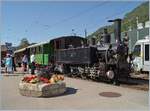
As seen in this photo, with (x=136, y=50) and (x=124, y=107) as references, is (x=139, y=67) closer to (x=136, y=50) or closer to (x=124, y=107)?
(x=136, y=50)

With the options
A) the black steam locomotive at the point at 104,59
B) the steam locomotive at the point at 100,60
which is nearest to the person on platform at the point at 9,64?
the steam locomotive at the point at 100,60

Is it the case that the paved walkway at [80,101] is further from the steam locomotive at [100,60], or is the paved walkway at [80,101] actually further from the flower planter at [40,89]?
the steam locomotive at [100,60]

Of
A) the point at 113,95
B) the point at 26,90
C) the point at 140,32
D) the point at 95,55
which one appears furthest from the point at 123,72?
the point at 140,32

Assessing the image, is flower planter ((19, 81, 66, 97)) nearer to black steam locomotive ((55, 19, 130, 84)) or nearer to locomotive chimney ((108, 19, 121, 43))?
black steam locomotive ((55, 19, 130, 84))

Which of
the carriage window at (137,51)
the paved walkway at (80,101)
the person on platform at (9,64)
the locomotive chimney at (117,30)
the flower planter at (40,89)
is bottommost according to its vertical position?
the paved walkway at (80,101)

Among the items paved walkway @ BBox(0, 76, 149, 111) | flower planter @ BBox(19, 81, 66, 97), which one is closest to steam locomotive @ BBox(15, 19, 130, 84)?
paved walkway @ BBox(0, 76, 149, 111)

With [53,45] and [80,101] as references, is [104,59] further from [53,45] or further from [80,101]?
[53,45]

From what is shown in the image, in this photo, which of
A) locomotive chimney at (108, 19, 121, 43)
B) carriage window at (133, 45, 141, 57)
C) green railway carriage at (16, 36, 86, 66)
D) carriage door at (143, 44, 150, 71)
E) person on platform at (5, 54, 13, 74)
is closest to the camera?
locomotive chimney at (108, 19, 121, 43)

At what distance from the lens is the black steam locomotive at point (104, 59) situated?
55.7ft

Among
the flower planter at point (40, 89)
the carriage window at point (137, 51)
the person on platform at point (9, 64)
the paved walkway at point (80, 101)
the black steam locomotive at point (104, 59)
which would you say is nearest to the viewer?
the paved walkway at point (80, 101)

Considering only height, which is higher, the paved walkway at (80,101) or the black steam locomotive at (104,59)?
the black steam locomotive at (104,59)

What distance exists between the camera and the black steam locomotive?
16984 mm

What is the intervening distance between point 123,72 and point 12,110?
9032 mm

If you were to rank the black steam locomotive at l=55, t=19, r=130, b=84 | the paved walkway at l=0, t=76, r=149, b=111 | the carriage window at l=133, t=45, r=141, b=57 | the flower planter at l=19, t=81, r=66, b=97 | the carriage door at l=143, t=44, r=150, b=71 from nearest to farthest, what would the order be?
the paved walkway at l=0, t=76, r=149, b=111 → the flower planter at l=19, t=81, r=66, b=97 → the black steam locomotive at l=55, t=19, r=130, b=84 → the carriage door at l=143, t=44, r=150, b=71 → the carriage window at l=133, t=45, r=141, b=57
